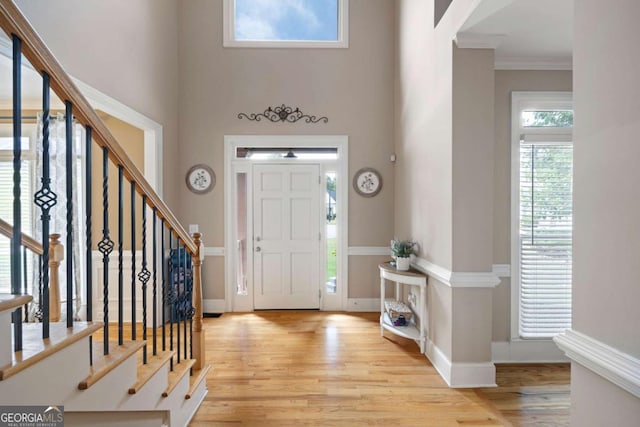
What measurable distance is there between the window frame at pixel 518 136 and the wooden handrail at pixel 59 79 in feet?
9.32

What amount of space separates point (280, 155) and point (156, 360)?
314cm

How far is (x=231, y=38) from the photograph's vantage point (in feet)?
14.2

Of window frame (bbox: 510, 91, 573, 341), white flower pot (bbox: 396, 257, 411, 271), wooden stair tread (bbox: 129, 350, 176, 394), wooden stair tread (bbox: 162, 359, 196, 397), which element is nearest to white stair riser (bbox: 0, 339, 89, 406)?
wooden stair tread (bbox: 129, 350, 176, 394)

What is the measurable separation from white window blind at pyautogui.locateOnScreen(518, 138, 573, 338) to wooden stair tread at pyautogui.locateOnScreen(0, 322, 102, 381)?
315 cm

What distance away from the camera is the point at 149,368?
173cm

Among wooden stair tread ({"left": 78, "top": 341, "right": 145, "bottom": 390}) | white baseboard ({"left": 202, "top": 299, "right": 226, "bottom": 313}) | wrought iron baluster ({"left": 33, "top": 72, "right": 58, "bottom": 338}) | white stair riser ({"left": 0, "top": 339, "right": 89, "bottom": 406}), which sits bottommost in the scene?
white baseboard ({"left": 202, "top": 299, "right": 226, "bottom": 313})

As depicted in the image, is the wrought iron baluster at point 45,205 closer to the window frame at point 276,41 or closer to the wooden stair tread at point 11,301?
the wooden stair tread at point 11,301

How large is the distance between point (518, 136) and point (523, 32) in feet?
2.73

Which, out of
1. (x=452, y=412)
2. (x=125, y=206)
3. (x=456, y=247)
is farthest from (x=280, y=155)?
(x=452, y=412)

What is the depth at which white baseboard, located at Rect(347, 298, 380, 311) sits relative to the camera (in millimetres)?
4426

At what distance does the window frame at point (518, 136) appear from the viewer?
2.91 metres

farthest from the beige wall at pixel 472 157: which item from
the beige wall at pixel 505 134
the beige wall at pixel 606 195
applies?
the beige wall at pixel 606 195

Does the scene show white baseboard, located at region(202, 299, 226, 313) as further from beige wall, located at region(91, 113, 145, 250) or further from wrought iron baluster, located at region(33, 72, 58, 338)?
wrought iron baluster, located at region(33, 72, 58, 338)

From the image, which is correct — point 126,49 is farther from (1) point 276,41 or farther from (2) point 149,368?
(2) point 149,368
